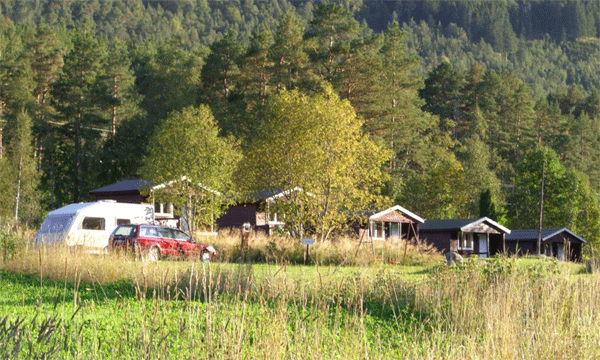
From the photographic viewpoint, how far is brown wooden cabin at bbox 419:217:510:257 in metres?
55.0

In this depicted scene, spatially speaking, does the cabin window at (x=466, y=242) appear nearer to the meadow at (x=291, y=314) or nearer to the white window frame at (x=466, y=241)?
the white window frame at (x=466, y=241)

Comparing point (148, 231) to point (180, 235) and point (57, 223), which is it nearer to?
point (180, 235)

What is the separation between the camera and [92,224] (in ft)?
104

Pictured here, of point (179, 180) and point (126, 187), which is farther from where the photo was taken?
point (126, 187)

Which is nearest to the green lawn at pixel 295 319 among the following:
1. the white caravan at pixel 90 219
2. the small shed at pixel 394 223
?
the white caravan at pixel 90 219

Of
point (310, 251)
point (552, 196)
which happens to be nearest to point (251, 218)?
point (310, 251)

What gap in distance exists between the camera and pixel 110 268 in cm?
1847

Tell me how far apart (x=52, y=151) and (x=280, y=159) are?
96.2ft

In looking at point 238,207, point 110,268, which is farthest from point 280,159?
point 110,268

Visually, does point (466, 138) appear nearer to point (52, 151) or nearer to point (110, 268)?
point (52, 151)

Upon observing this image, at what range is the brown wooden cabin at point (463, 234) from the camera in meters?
55.0

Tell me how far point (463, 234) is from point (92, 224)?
32.3 m

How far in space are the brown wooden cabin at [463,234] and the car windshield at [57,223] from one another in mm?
28995

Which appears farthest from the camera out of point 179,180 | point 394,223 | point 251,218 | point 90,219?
point 394,223
